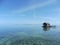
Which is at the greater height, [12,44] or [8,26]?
[8,26]

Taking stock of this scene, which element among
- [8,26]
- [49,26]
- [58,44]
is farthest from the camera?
[49,26]

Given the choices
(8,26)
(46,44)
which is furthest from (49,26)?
(46,44)

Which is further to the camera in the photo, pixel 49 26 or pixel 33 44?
pixel 49 26

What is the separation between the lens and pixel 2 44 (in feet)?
23.5

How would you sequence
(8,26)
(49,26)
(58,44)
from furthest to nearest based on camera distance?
1. (49,26)
2. (8,26)
3. (58,44)

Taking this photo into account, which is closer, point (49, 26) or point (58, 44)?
point (58, 44)

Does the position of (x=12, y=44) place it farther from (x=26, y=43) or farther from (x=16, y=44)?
(x=26, y=43)

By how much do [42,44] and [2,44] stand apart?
2.33 metres

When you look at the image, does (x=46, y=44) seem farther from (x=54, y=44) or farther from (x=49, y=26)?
(x=49, y=26)

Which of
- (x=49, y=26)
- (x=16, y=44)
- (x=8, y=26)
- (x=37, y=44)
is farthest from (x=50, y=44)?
(x=49, y=26)

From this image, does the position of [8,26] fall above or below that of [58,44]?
above

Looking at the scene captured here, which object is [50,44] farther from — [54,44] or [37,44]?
[37,44]

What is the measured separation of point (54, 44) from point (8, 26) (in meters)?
8.06

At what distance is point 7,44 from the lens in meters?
7.08
